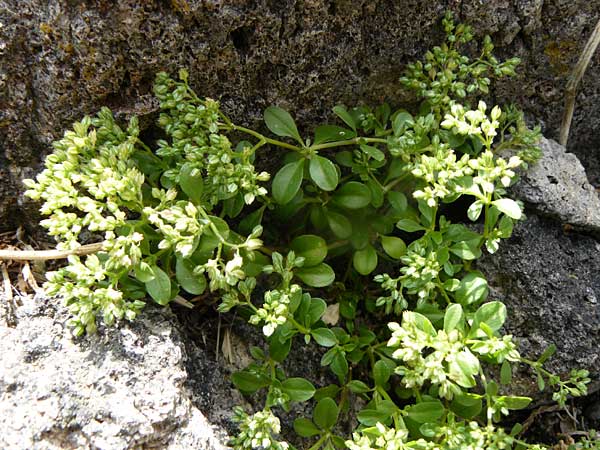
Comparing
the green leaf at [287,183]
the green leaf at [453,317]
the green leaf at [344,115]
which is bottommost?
the green leaf at [453,317]

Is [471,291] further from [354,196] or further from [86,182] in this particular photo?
[86,182]

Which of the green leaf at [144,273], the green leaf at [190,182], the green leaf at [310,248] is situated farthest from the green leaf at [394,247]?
the green leaf at [144,273]

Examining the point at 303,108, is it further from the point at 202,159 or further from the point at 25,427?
the point at 25,427

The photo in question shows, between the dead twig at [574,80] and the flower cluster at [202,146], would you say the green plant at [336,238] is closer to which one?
the flower cluster at [202,146]

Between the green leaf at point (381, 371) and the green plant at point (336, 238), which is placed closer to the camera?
the green plant at point (336, 238)

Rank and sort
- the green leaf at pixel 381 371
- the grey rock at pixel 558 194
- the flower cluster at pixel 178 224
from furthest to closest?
the grey rock at pixel 558 194 < the green leaf at pixel 381 371 < the flower cluster at pixel 178 224

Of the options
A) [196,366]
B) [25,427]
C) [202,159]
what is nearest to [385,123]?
[202,159]

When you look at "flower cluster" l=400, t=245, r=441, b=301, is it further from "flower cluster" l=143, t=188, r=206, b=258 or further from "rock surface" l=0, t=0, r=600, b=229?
"flower cluster" l=143, t=188, r=206, b=258

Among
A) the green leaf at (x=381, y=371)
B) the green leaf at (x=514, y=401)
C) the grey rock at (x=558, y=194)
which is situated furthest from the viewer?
the grey rock at (x=558, y=194)
